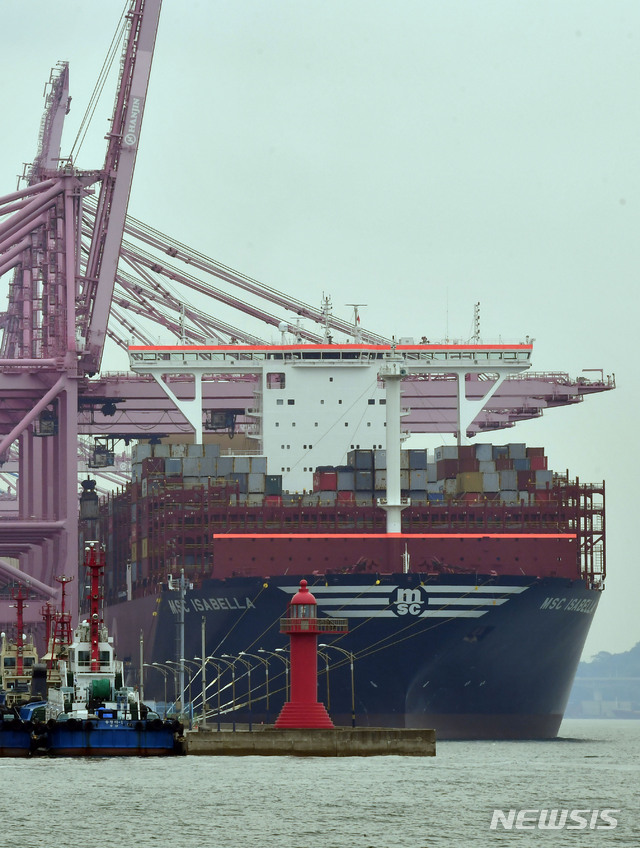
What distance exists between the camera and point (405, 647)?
88.2 m

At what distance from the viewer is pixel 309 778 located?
64062 mm

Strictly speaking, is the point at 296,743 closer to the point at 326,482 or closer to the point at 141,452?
the point at 326,482

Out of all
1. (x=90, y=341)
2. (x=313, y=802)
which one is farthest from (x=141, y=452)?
(x=313, y=802)

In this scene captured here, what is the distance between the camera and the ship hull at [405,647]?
88.1 metres

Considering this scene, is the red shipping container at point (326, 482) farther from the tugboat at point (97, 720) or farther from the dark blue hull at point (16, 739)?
the dark blue hull at point (16, 739)

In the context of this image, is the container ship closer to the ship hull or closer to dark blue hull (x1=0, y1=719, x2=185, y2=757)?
the ship hull

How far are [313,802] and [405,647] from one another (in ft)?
102

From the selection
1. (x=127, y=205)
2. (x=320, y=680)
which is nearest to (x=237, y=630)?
→ (x=320, y=680)

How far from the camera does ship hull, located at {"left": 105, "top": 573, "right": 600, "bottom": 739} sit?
8806cm

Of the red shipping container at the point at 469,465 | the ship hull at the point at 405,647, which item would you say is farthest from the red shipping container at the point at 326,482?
the ship hull at the point at 405,647

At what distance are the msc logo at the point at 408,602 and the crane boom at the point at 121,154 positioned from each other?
69.5 feet

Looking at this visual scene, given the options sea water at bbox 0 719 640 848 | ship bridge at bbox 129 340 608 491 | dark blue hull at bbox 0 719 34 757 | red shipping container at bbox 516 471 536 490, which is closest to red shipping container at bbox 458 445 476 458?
red shipping container at bbox 516 471 536 490

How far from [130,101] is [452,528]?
24614 mm

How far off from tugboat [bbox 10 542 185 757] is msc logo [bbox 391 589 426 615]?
66.2 feet
